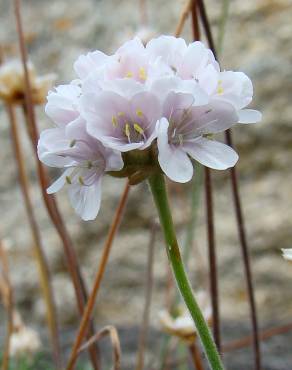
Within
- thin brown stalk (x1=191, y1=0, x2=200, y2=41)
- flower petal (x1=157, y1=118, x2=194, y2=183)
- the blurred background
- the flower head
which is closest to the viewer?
flower petal (x1=157, y1=118, x2=194, y2=183)

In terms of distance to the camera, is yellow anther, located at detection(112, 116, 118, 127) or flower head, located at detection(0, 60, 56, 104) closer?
yellow anther, located at detection(112, 116, 118, 127)

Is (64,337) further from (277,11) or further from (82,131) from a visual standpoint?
(82,131)

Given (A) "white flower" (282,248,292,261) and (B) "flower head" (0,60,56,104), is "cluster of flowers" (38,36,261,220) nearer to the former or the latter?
(A) "white flower" (282,248,292,261)

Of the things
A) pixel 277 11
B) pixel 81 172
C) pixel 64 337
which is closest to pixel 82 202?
pixel 81 172

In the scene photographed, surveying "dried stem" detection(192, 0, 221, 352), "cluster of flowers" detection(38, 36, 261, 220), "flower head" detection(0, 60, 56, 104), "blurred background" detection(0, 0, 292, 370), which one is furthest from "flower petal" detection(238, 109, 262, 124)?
"blurred background" detection(0, 0, 292, 370)

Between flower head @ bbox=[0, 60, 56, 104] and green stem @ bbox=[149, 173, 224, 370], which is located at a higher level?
flower head @ bbox=[0, 60, 56, 104]

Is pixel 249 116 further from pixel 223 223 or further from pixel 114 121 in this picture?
pixel 223 223

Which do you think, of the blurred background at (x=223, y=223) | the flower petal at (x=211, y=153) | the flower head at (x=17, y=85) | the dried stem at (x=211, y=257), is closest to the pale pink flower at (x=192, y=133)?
the flower petal at (x=211, y=153)

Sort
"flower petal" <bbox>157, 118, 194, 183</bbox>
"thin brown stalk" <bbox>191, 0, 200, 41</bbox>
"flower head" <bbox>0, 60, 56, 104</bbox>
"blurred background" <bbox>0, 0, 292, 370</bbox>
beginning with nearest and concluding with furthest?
"flower petal" <bbox>157, 118, 194, 183</bbox> < "thin brown stalk" <bbox>191, 0, 200, 41</bbox> < "flower head" <bbox>0, 60, 56, 104</bbox> < "blurred background" <bbox>0, 0, 292, 370</bbox>
